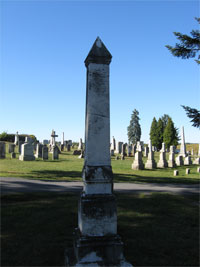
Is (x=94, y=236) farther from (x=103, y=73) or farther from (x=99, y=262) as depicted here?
(x=103, y=73)

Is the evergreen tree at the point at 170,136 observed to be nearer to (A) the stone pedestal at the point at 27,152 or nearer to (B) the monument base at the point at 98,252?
(A) the stone pedestal at the point at 27,152

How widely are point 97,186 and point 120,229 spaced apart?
7.74 ft

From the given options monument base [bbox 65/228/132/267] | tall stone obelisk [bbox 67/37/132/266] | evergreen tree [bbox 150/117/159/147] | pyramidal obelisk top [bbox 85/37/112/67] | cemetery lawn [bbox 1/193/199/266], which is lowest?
cemetery lawn [bbox 1/193/199/266]

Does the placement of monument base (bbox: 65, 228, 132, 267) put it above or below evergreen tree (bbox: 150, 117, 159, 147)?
below

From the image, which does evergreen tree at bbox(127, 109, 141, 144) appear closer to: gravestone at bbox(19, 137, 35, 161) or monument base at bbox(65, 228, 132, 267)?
gravestone at bbox(19, 137, 35, 161)

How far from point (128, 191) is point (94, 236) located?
20.8ft

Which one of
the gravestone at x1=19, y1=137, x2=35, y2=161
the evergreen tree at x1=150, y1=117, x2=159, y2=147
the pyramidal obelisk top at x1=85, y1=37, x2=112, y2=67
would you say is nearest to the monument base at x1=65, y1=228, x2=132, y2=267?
the pyramidal obelisk top at x1=85, y1=37, x2=112, y2=67

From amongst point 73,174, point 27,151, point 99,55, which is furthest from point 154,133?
point 99,55

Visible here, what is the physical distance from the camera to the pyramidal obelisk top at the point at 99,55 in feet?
13.1

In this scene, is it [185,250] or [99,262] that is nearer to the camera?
[99,262]

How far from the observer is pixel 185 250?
15.3 ft

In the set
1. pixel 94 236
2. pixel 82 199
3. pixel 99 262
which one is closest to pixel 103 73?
pixel 82 199

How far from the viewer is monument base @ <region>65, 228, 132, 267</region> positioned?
3.56 metres

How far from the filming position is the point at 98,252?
364 cm
